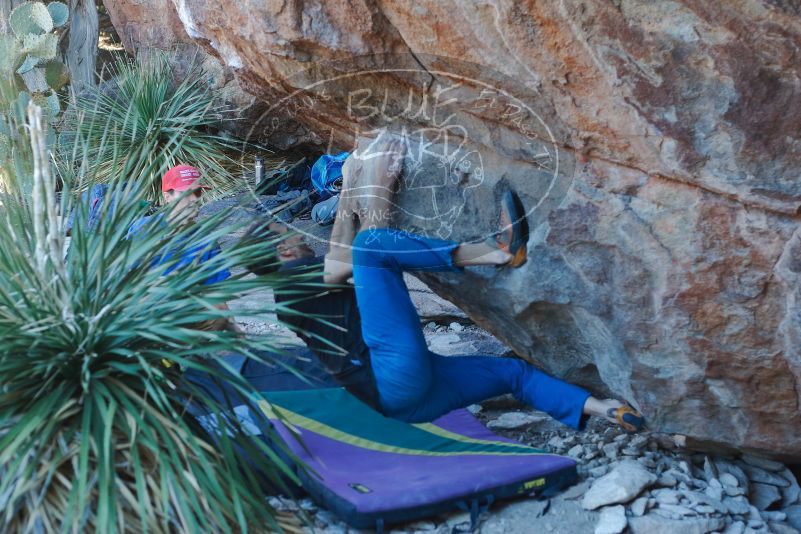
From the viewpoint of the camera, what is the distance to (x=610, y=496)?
10.9 feet

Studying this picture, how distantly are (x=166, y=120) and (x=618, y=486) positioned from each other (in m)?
5.61

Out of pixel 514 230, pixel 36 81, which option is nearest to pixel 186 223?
pixel 514 230

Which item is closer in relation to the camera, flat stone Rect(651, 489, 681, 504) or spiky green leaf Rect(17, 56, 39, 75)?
flat stone Rect(651, 489, 681, 504)

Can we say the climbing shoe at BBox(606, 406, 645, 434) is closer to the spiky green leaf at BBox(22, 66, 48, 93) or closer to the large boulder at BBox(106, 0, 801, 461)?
the large boulder at BBox(106, 0, 801, 461)

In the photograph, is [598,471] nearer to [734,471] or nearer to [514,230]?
[734,471]

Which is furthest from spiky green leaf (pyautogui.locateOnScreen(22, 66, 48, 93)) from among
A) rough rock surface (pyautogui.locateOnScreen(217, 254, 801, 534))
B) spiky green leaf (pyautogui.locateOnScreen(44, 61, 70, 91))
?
rough rock surface (pyautogui.locateOnScreen(217, 254, 801, 534))

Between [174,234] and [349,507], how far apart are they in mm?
1091

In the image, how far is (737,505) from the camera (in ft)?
11.5

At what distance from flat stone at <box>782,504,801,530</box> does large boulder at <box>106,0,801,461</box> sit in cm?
37

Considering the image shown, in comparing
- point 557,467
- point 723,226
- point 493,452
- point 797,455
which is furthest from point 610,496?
point 723,226

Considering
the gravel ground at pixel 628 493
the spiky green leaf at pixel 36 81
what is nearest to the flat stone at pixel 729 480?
the gravel ground at pixel 628 493

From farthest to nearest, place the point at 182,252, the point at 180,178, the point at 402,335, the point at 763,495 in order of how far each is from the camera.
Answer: the point at 180,178, the point at 763,495, the point at 402,335, the point at 182,252

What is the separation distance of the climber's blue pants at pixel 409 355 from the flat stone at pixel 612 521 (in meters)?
0.47

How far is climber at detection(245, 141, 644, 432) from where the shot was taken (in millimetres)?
3553
